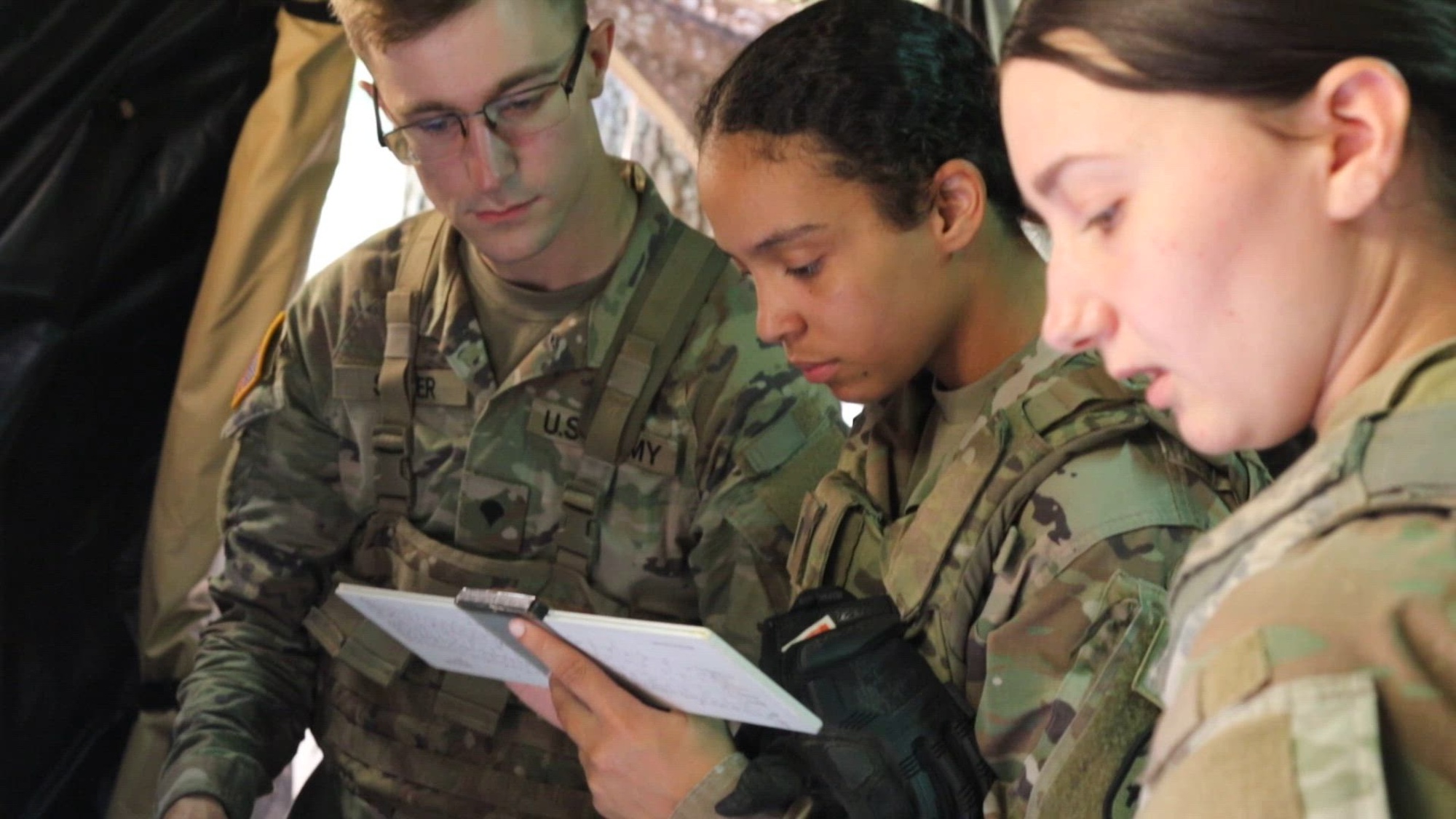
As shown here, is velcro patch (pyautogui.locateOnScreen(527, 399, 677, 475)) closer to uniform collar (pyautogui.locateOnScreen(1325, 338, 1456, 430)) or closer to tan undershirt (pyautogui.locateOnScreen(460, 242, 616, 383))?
tan undershirt (pyautogui.locateOnScreen(460, 242, 616, 383))

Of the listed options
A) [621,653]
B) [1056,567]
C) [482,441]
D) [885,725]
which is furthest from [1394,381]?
[482,441]

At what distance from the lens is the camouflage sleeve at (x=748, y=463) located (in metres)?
1.50

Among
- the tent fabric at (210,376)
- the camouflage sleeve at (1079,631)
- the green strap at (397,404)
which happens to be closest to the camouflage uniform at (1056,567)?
the camouflage sleeve at (1079,631)

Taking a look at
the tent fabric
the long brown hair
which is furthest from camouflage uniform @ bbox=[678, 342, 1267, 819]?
the tent fabric

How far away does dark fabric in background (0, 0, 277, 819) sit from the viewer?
1.97 metres

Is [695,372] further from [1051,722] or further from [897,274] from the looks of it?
[1051,722]

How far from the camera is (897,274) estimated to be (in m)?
1.18

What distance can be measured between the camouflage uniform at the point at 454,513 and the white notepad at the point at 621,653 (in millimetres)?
A: 222

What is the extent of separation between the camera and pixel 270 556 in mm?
1774

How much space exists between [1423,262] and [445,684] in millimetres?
1292

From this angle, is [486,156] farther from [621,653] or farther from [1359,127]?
[1359,127]

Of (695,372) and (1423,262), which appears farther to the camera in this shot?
(695,372)

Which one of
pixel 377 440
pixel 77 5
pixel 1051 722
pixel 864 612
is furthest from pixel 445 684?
pixel 77 5

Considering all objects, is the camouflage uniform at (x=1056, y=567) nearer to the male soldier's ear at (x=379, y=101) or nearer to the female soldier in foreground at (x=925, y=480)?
the female soldier in foreground at (x=925, y=480)
